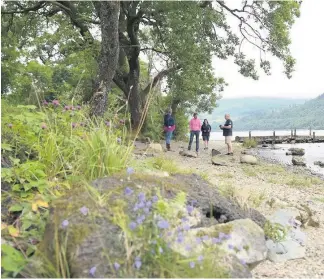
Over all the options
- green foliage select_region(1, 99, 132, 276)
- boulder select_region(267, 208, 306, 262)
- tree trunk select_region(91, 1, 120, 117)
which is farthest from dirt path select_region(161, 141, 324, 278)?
tree trunk select_region(91, 1, 120, 117)

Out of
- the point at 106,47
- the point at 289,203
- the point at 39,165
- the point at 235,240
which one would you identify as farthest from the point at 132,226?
the point at 106,47

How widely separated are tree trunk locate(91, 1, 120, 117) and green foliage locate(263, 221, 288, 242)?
229 inches

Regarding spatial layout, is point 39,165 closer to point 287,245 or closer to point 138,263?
point 138,263

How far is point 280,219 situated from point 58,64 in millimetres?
33489

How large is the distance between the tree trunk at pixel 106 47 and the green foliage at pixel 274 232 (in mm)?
5817

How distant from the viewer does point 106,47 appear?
A: 456 inches

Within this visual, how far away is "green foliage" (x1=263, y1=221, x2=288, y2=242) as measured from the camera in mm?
5113

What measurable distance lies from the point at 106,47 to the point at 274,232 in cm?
788

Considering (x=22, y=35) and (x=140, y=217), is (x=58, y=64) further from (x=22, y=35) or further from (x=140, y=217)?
(x=140, y=217)

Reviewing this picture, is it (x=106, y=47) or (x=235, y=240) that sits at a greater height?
(x=106, y=47)

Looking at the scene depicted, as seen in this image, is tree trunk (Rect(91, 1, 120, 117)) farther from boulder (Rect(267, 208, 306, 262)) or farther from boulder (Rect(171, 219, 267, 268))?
boulder (Rect(171, 219, 267, 268))

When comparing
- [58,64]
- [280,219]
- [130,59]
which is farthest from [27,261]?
[58,64]

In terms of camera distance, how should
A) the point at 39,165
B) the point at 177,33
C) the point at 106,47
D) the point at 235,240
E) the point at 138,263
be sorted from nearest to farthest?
the point at 138,263 < the point at 235,240 < the point at 39,165 < the point at 106,47 < the point at 177,33

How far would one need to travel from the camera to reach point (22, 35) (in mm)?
23906
